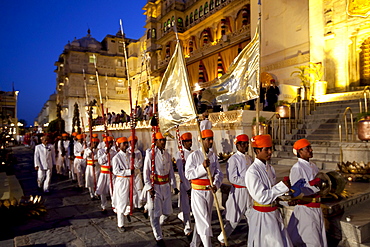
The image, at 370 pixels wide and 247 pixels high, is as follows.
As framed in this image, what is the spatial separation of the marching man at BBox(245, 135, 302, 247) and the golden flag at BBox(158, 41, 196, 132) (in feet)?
4.10

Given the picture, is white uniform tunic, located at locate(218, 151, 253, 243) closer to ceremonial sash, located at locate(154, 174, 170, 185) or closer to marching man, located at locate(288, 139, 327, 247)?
marching man, located at locate(288, 139, 327, 247)

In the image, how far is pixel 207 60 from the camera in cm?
2375

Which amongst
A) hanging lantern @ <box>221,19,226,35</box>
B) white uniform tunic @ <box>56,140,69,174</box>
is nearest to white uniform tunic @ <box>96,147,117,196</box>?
white uniform tunic @ <box>56,140,69,174</box>

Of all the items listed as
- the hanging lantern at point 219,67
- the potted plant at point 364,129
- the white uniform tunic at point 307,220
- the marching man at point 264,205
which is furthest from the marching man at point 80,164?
the hanging lantern at point 219,67

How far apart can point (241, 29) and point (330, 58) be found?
25.9 feet

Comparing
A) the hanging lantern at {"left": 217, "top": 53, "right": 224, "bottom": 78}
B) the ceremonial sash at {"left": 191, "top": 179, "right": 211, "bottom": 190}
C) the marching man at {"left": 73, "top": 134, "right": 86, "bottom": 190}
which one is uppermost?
the hanging lantern at {"left": 217, "top": 53, "right": 224, "bottom": 78}

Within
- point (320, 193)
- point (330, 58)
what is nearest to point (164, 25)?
point (330, 58)

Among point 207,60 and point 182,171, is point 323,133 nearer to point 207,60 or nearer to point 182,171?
point 182,171

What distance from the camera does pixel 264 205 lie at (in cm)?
306

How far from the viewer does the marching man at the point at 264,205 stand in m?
2.91

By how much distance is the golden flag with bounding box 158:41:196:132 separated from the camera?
3.98 m

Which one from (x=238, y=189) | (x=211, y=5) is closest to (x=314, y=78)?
(x=238, y=189)

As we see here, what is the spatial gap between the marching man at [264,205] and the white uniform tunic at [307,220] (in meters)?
0.42

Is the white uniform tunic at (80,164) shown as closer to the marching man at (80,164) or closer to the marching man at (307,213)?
the marching man at (80,164)
